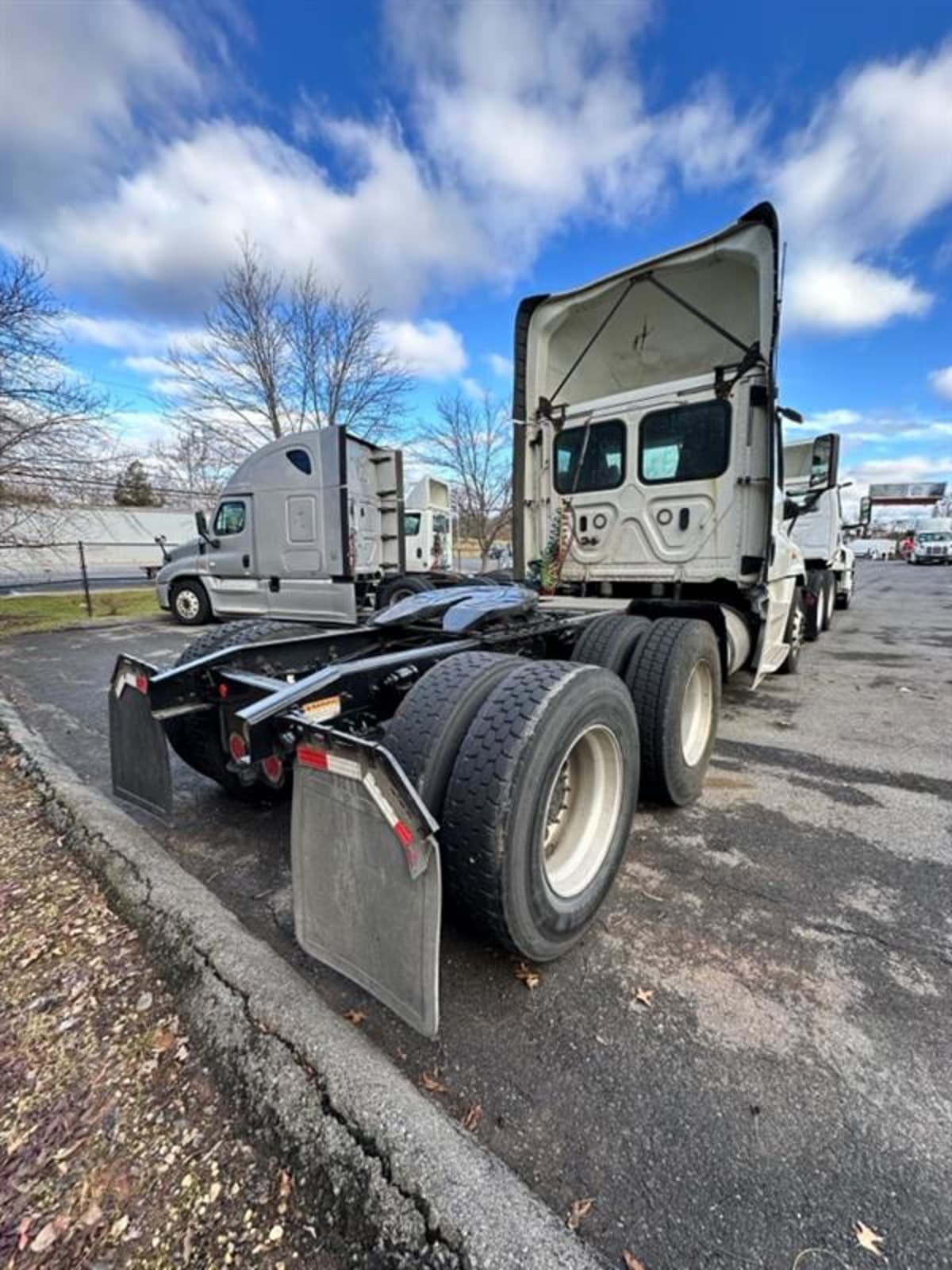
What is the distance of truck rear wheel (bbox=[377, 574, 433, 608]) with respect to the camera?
1016cm

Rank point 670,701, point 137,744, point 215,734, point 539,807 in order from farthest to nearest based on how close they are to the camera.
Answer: point 670,701 < point 215,734 < point 137,744 < point 539,807

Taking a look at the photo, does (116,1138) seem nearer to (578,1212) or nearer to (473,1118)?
(473,1118)

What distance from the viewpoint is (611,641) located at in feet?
11.3

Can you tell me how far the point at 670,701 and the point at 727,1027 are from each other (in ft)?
5.38

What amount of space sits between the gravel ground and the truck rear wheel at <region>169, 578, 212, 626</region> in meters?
9.85

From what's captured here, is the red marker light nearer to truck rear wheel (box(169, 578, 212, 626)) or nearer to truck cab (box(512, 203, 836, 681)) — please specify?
truck cab (box(512, 203, 836, 681))

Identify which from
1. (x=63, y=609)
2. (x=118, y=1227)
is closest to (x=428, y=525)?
(x=63, y=609)

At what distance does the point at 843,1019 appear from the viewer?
6.08 feet

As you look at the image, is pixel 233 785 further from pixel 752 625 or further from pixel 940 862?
pixel 752 625

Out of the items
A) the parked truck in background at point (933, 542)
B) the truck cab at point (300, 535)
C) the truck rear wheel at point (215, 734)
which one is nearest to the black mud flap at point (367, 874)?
the truck rear wheel at point (215, 734)

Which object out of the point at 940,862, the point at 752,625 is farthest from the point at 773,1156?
the point at 752,625

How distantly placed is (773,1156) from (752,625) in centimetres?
397

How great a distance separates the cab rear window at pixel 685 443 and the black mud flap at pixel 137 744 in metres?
3.99

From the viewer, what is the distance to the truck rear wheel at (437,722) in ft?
6.39
